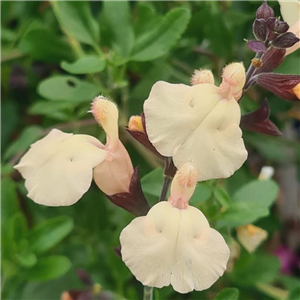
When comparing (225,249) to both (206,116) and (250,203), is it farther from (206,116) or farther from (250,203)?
(250,203)

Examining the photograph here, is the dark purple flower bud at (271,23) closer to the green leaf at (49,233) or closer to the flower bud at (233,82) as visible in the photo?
the flower bud at (233,82)

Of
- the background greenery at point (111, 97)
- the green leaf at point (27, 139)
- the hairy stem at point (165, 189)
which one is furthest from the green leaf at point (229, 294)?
the green leaf at point (27, 139)

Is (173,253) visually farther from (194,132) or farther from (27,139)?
(27,139)

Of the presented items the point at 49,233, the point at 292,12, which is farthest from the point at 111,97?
the point at 292,12

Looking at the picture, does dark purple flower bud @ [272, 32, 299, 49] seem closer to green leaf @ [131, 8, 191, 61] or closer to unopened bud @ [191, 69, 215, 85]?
unopened bud @ [191, 69, 215, 85]

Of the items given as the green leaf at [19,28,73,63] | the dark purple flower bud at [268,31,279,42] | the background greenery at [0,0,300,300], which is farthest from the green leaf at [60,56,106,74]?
the dark purple flower bud at [268,31,279,42]

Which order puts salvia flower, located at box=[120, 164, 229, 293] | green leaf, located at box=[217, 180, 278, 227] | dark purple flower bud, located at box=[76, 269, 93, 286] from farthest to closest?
1. dark purple flower bud, located at box=[76, 269, 93, 286]
2. green leaf, located at box=[217, 180, 278, 227]
3. salvia flower, located at box=[120, 164, 229, 293]
